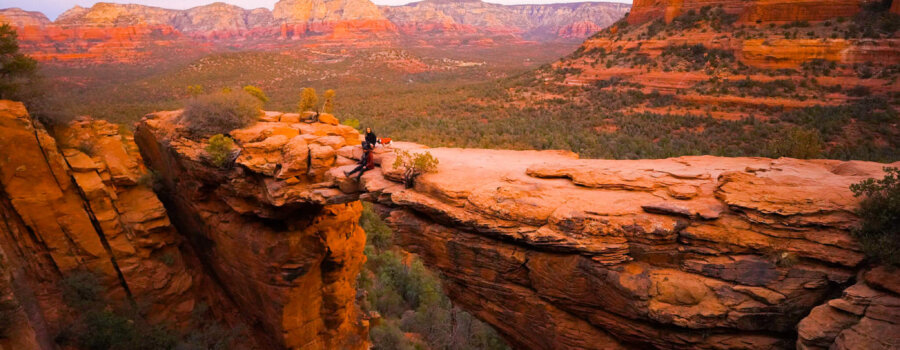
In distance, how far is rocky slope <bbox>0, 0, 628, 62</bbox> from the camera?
90000 mm

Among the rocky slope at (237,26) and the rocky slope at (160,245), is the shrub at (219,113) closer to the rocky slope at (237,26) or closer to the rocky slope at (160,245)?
the rocky slope at (160,245)

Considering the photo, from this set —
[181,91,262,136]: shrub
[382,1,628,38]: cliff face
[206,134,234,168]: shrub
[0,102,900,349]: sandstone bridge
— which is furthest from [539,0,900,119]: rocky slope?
[382,1,628,38]: cliff face

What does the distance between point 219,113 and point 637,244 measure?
40.4 ft

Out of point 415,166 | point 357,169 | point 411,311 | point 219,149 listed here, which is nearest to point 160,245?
point 219,149

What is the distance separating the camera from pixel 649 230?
6.12 m

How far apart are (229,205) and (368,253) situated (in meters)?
10.1

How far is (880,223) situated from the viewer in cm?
499

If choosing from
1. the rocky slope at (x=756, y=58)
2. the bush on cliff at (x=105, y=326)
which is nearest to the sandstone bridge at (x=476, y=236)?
the bush on cliff at (x=105, y=326)

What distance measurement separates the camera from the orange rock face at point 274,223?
10.6m

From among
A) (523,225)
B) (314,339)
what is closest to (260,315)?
(314,339)

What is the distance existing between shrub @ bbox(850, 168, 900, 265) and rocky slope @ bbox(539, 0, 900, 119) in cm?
2865

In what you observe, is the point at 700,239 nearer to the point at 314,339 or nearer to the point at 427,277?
the point at 314,339

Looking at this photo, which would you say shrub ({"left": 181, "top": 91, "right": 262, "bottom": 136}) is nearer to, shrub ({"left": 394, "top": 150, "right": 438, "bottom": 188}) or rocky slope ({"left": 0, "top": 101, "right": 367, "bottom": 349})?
rocky slope ({"left": 0, "top": 101, "right": 367, "bottom": 349})

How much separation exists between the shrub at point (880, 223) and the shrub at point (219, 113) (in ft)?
47.5
